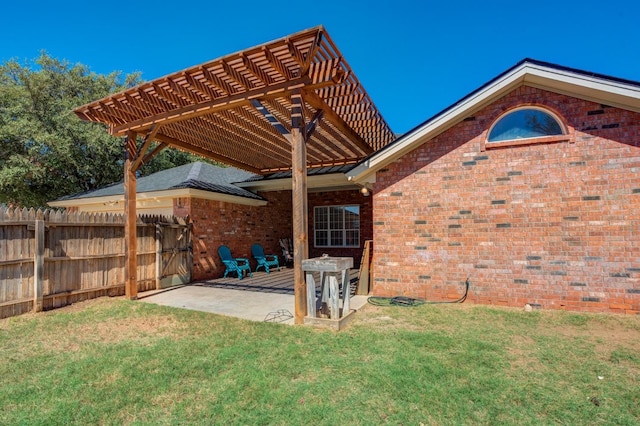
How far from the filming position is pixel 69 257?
22.6ft

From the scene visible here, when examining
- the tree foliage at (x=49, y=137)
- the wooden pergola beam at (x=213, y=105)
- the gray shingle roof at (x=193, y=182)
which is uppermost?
the tree foliage at (x=49, y=137)

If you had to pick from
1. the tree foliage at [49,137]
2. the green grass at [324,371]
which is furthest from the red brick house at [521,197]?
the tree foliage at [49,137]

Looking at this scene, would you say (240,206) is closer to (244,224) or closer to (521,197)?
(244,224)

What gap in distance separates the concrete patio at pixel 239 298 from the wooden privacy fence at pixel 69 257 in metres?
0.77

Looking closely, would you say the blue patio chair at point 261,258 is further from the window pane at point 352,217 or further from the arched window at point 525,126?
the arched window at point 525,126

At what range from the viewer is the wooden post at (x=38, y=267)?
6.27 meters

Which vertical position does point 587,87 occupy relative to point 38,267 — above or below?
above

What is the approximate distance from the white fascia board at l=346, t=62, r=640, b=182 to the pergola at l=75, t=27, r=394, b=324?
1.10m

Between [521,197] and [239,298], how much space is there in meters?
6.10

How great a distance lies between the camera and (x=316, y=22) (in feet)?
15.6

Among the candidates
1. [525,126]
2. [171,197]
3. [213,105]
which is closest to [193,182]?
[171,197]

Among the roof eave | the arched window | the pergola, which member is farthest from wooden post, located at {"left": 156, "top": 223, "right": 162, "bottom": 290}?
the arched window

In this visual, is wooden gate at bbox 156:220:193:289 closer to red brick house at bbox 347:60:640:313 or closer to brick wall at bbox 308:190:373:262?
red brick house at bbox 347:60:640:313

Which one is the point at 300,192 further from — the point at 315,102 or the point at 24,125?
the point at 24,125
